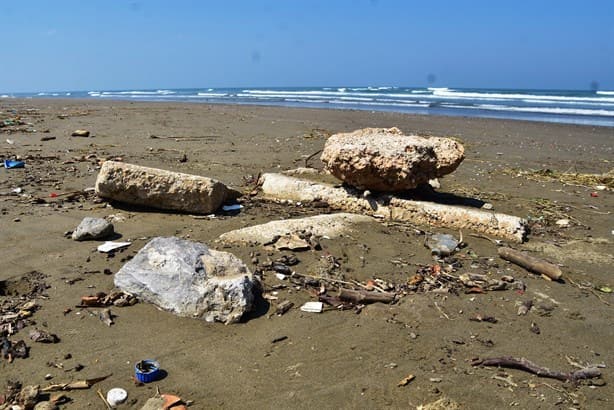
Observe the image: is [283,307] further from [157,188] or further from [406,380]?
[157,188]

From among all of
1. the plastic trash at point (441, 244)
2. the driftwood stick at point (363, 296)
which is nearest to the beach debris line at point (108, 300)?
the driftwood stick at point (363, 296)

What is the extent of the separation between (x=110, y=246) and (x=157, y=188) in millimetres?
1103

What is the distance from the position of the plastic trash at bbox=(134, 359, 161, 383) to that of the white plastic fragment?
1.12 metres

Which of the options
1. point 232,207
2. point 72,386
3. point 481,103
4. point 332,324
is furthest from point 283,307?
point 481,103

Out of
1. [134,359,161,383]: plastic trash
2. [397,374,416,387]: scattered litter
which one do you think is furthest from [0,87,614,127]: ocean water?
[134,359,161,383]: plastic trash

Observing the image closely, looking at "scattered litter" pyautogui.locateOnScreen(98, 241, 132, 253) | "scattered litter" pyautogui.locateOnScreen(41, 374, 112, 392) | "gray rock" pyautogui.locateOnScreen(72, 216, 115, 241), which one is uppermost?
"gray rock" pyautogui.locateOnScreen(72, 216, 115, 241)

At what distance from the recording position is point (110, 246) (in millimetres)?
4359

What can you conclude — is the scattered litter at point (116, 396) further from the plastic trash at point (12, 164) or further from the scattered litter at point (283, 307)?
the plastic trash at point (12, 164)

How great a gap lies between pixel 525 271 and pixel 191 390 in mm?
3081

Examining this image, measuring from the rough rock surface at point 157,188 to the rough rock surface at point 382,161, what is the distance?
4.90 ft

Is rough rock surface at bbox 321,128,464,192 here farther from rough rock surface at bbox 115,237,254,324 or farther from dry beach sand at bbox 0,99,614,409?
rough rock surface at bbox 115,237,254,324

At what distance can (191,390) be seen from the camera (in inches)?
104

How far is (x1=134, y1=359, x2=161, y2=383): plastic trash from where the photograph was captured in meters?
2.67

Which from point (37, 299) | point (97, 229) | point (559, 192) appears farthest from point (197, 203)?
point (559, 192)
